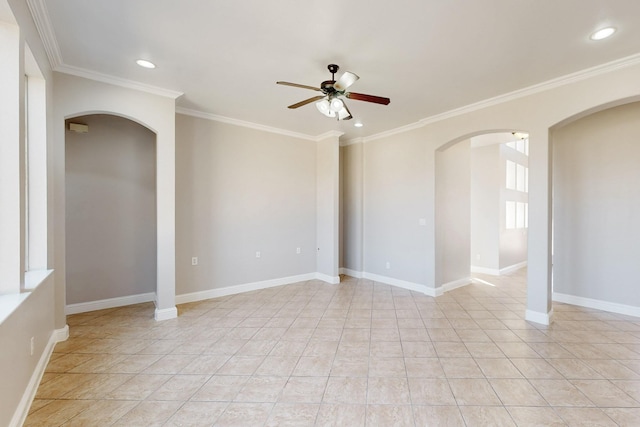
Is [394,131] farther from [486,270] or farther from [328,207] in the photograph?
[486,270]

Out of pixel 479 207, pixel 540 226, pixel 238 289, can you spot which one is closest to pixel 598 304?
pixel 540 226

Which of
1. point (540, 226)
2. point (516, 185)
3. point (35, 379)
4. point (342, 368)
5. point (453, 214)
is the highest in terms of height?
point (516, 185)

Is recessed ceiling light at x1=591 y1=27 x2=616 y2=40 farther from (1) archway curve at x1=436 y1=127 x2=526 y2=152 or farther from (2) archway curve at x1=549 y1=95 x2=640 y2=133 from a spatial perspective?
(1) archway curve at x1=436 y1=127 x2=526 y2=152

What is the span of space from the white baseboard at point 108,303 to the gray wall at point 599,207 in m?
6.27

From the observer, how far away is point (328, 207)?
18.8 ft

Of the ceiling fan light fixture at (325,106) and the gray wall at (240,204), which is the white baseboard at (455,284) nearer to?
the gray wall at (240,204)

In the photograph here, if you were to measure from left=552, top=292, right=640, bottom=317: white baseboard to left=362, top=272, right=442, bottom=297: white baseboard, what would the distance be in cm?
173

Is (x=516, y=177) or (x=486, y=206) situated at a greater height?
(x=516, y=177)

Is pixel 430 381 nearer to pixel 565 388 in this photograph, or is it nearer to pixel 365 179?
pixel 565 388

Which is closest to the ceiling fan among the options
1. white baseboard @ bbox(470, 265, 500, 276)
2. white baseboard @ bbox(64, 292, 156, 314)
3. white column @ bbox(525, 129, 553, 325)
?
white column @ bbox(525, 129, 553, 325)

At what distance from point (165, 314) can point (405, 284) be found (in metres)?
3.84

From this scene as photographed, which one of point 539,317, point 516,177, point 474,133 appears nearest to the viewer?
point 539,317

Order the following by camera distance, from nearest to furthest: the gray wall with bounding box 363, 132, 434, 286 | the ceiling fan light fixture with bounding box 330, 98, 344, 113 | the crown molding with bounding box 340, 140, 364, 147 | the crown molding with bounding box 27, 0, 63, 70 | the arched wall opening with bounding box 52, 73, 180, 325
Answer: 1. the crown molding with bounding box 27, 0, 63, 70
2. the ceiling fan light fixture with bounding box 330, 98, 344, 113
3. the arched wall opening with bounding box 52, 73, 180, 325
4. the gray wall with bounding box 363, 132, 434, 286
5. the crown molding with bounding box 340, 140, 364, 147

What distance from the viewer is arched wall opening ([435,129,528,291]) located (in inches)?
201
